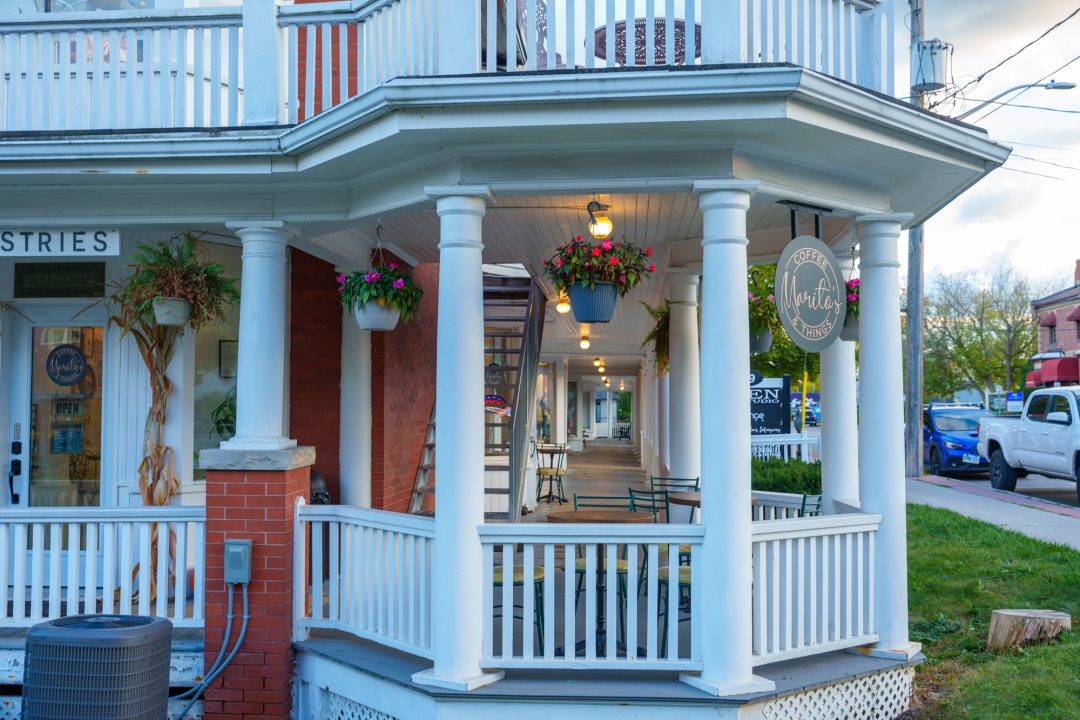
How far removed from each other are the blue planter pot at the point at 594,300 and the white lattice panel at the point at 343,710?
2.51m

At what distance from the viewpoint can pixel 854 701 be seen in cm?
498

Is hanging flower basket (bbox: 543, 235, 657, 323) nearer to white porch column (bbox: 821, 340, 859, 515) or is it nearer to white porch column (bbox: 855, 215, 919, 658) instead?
white porch column (bbox: 855, 215, 919, 658)

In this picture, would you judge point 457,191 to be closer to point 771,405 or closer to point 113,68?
point 113,68

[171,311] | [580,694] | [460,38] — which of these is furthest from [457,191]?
[580,694]

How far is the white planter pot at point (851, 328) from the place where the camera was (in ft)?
19.6

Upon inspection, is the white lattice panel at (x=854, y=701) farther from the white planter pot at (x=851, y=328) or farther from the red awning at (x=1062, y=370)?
the red awning at (x=1062, y=370)

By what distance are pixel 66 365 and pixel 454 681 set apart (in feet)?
13.3

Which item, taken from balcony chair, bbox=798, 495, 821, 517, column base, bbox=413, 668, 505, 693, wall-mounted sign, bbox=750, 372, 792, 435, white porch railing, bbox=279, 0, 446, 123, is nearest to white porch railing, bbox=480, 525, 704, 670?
column base, bbox=413, 668, 505, 693

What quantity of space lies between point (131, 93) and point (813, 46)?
4.04 meters

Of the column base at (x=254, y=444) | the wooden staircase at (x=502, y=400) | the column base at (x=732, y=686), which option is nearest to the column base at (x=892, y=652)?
the column base at (x=732, y=686)

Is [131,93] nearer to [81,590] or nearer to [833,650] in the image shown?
[81,590]

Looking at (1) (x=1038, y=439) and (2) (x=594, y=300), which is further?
(1) (x=1038, y=439)

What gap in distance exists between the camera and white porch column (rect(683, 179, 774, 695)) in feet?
14.6

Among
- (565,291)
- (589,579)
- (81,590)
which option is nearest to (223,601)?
(81,590)
